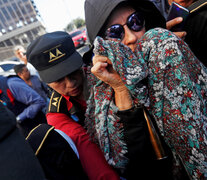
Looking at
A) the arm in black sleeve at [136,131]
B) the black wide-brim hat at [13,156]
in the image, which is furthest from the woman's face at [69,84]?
the black wide-brim hat at [13,156]

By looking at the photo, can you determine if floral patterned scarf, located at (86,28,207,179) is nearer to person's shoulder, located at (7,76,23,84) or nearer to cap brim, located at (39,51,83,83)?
cap brim, located at (39,51,83,83)

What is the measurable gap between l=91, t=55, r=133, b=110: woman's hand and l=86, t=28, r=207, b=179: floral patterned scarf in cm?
5

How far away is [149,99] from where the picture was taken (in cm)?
94

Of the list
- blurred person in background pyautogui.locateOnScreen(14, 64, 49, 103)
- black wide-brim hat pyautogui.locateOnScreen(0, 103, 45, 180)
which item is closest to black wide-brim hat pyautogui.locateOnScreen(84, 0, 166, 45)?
black wide-brim hat pyautogui.locateOnScreen(0, 103, 45, 180)

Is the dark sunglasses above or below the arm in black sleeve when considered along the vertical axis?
above

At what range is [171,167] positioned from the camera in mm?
1132

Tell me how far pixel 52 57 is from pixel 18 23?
74655 mm

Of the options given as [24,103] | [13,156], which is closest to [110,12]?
[13,156]

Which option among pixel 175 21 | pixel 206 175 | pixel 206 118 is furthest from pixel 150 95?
pixel 175 21

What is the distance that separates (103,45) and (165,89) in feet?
1.54

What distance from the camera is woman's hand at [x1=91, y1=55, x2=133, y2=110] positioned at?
87cm

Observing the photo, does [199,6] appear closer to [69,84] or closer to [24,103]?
[69,84]

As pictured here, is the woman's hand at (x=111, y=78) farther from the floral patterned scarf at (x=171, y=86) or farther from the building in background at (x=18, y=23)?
the building in background at (x=18, y=23)

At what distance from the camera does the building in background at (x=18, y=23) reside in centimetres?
4844
